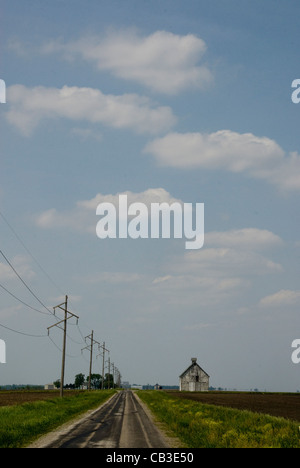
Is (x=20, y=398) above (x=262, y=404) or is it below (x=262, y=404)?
above

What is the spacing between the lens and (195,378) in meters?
132

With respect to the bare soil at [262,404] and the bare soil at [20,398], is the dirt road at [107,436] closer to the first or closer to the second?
the bare soil at [262,404]

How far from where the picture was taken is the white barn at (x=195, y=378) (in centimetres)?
13138

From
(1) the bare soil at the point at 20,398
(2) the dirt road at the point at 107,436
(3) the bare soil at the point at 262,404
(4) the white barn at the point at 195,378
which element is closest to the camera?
(2) the dirt road at the point at 107,436

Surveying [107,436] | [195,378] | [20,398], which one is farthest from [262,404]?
[195,378]

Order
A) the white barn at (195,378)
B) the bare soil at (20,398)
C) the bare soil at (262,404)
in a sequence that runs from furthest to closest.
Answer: the white barn at (195,378), the bare soil at (20,398), the bare soil at (262,404)

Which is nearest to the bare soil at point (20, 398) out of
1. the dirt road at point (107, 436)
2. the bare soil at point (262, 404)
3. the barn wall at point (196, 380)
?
the bare soil at point (262, 404)

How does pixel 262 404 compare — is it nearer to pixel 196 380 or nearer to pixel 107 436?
pixel 107 436

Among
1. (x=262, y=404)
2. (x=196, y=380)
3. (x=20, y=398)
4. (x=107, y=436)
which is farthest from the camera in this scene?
(x=196, y=380)

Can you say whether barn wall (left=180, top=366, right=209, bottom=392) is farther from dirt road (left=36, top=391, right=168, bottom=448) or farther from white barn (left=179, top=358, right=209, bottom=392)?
dirt road (left=36, top=391, right=168, bottom=448)
